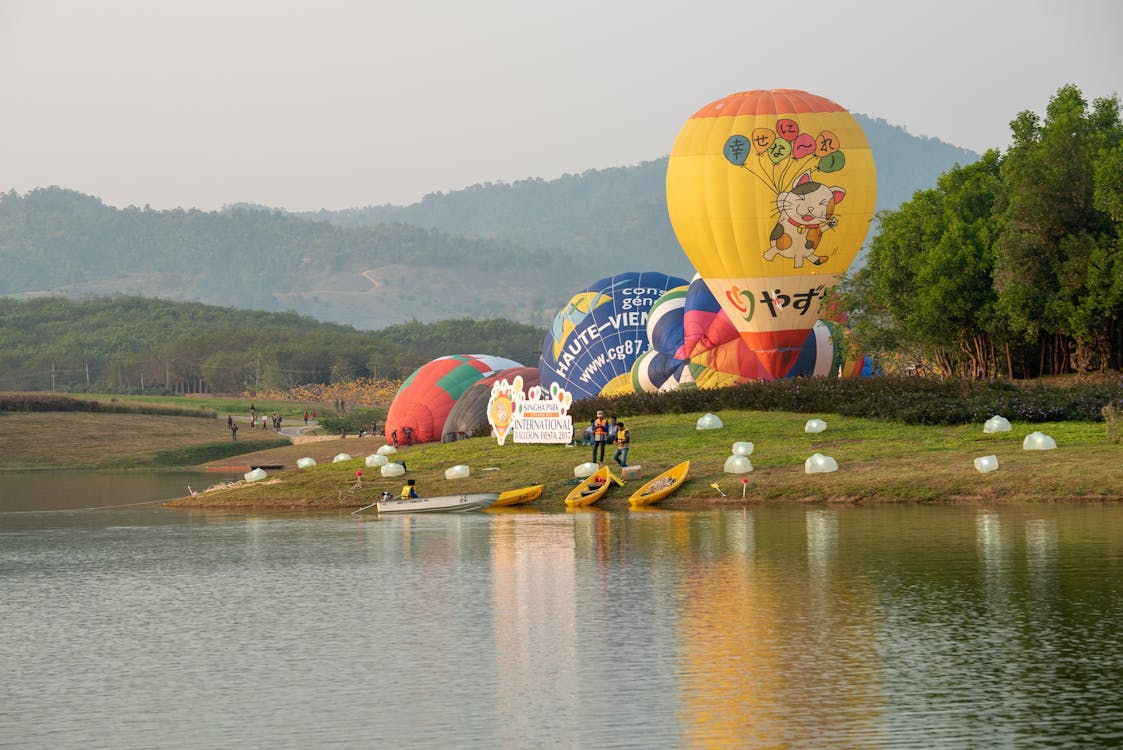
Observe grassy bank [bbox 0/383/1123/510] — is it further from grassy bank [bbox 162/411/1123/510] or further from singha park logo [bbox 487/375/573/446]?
singha park logo [bbox 487/375/573/446]

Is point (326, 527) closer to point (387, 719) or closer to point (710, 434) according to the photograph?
point (710, 434)

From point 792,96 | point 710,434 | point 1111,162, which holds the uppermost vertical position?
point 792,96

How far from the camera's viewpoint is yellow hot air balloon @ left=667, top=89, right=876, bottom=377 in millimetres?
58812

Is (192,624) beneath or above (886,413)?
beneath

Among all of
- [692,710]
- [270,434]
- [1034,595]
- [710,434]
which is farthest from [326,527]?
[270,434]

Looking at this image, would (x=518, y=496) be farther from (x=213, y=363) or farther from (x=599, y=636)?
(x=213, y=363)

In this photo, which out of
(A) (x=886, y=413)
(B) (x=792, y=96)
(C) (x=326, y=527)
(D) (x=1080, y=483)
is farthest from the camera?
(B) (x=792, y=96)

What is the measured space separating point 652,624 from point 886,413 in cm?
2750

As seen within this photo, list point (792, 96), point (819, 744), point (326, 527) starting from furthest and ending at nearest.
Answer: point (792, 96), point (326, 527), point (819, 744)

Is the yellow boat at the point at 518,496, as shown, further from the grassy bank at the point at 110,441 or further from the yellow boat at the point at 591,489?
the grassy bank at the point at 110,441

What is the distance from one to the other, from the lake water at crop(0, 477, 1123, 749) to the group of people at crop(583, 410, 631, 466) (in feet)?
27.5

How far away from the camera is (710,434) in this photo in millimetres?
51562


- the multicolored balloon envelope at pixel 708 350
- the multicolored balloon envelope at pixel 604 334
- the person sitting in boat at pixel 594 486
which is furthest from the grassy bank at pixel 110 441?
the person sitting in boat at pixel 594 486

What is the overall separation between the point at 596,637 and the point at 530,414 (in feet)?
97.0
